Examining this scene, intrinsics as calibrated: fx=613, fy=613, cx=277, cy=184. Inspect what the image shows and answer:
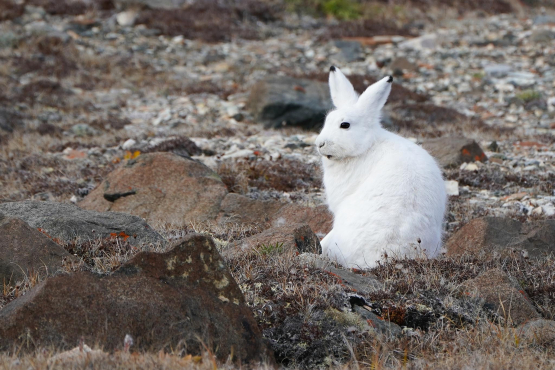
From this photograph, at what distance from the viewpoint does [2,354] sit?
3.59 meters

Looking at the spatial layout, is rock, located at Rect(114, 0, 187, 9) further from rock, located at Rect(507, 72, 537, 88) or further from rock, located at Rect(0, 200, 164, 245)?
rock, located at Rect(0, 200, 164, 245)

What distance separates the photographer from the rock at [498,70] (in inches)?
825

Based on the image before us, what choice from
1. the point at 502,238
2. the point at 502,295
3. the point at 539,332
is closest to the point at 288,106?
the point at 502,238

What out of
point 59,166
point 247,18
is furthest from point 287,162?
point 247,18

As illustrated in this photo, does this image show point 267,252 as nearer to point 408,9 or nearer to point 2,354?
point 2,354

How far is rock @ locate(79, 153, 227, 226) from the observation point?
29.8 feet

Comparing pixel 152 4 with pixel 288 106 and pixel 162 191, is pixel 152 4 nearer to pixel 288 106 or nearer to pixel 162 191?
pixel 288 106

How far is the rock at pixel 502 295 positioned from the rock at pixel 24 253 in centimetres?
349

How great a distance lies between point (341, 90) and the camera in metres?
8.01

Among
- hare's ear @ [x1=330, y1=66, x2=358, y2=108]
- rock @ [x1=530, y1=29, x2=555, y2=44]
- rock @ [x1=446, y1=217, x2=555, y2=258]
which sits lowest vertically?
rock @ [x1=446, y1=217, x2=555, y2=258]

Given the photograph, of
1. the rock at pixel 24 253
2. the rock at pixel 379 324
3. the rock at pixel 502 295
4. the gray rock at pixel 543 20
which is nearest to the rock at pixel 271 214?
the rock at pixel 502 295

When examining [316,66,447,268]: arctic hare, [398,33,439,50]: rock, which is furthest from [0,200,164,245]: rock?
[398,33,439,50]: rock

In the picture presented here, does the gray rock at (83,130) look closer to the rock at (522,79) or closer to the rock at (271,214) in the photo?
the rock at (271,214)

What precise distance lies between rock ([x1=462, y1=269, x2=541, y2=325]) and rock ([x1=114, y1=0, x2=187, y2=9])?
2333 cm
